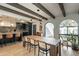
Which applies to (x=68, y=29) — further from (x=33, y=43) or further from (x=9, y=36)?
(x=9, y=36)

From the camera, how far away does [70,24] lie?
2.42 m

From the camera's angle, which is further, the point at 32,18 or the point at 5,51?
the point at 32,18

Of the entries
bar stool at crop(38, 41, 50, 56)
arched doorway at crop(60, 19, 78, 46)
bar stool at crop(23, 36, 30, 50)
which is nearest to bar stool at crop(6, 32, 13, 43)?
bar stool at crop(23, 36, 30, 50)

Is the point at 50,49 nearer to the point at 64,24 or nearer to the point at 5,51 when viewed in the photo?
the point at 64,24

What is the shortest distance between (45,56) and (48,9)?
4.20ft

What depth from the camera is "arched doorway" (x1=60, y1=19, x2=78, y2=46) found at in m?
2.39

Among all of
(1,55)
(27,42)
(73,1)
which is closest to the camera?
(73,1)

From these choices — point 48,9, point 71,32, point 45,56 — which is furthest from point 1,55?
point 71,32

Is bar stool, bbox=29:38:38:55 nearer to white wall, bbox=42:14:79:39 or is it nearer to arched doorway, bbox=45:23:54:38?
arched doorway, bbox=45:23:54:38

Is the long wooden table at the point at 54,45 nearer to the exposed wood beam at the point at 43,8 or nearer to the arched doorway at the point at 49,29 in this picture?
the arched doorway at the point at 49,29

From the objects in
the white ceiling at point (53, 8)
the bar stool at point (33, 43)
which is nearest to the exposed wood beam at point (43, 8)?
the white ceiling at point (53, 8)

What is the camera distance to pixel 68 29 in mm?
2453

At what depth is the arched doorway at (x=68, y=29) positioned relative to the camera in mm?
2388

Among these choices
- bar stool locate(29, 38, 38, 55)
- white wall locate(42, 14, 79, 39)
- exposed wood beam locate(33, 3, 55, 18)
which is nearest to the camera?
white wall locate(42, 14, 79, 39)
